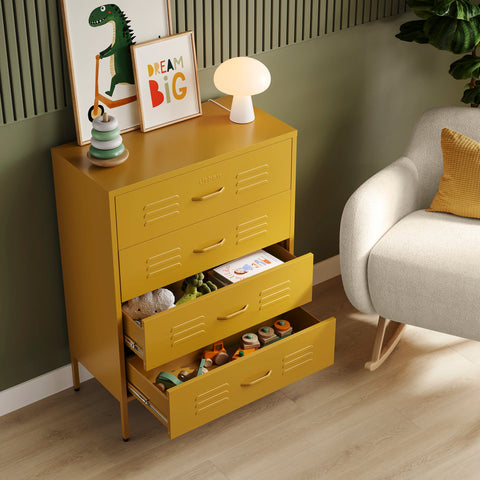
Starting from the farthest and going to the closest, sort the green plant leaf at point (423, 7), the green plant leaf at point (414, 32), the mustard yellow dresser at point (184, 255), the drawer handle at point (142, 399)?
1. the green plant leaf at point (414, 32)
2. the green plant leaf at point (423, 7)
3. the drawer handle at point (142, 399)
4. the mustard yellow dresser at point (184, 255)

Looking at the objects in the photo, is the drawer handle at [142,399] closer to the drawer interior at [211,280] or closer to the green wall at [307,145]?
the drawer interior at [211,280]

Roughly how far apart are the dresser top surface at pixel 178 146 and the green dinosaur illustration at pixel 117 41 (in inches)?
6.4

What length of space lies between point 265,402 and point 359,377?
332 mm

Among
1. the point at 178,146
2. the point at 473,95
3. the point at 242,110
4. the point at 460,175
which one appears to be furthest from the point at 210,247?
the point at 473,95

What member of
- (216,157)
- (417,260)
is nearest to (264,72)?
(216,157)

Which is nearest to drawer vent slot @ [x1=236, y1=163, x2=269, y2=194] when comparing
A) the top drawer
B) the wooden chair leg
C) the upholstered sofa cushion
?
the top drawer

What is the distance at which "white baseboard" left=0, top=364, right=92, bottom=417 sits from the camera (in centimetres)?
239

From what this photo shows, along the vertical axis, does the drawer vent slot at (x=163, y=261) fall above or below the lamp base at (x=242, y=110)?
below

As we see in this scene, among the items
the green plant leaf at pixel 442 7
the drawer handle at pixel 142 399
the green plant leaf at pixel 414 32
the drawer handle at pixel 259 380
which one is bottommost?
the drawer handle at pixel 142 399

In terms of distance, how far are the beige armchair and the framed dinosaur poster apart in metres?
0.76

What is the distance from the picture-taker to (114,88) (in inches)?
83.7

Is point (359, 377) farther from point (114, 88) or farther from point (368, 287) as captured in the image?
point (114, 88)

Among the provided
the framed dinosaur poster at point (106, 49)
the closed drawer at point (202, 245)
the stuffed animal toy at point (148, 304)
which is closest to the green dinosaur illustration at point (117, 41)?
the framed dinosaur poster at point (106, 49)

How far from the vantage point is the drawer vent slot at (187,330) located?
2105mm
